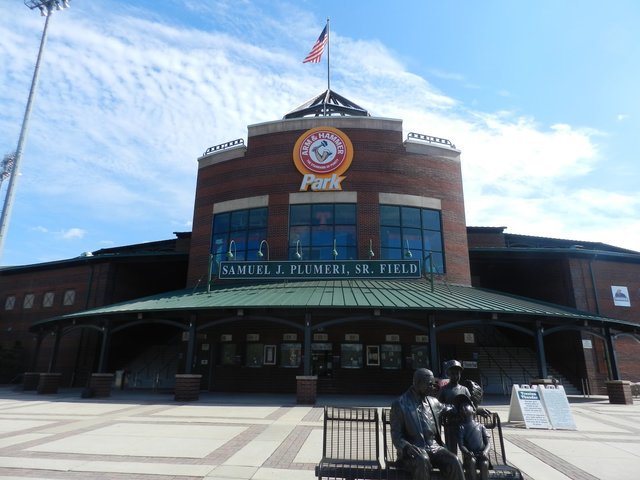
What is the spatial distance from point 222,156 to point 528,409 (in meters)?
22.0

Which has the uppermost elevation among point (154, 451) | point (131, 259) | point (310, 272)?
point (131, 259)

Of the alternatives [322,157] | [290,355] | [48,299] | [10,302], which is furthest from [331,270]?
[10,302]

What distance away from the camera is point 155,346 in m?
29.6

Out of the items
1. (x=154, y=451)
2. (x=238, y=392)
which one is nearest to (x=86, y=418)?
(x=154, y=451)

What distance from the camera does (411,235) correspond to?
24125 mm

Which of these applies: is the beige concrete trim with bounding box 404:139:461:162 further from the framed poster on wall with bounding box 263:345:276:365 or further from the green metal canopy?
the framed poster on wall with bounding box 263:345:276:365

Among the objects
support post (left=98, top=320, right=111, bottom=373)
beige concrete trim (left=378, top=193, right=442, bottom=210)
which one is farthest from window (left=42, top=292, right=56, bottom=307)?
beige concrete trim (left=378, top=193, right=442, bottom=210)

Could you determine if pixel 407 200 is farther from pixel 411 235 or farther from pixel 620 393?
pixel 620 393

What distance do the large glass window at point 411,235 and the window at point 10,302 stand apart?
95.3 feet

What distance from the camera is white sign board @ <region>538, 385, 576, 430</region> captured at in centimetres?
1187

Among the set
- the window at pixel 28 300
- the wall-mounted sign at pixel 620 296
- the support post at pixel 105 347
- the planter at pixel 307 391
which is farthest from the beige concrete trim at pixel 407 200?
the window at pixel 28 300

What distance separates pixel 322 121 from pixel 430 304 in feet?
44.4

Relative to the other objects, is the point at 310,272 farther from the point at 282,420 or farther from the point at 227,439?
the point at 227,439

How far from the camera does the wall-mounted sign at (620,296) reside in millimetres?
26016
